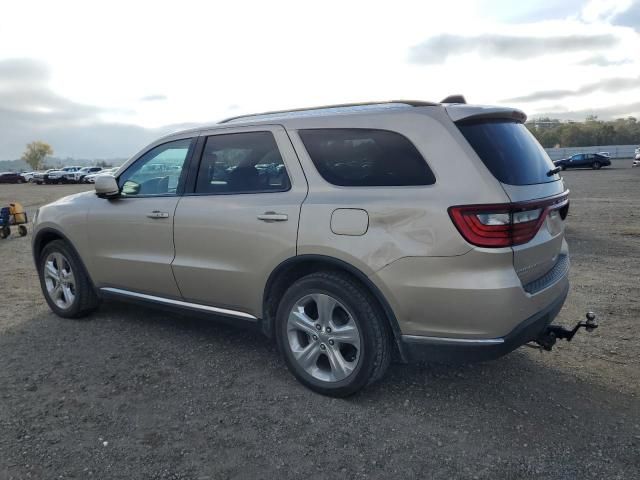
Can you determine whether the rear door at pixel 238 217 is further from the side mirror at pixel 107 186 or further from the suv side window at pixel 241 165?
the side mirror at pixel 107 186

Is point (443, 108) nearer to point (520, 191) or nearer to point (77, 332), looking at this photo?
point (520, 191)

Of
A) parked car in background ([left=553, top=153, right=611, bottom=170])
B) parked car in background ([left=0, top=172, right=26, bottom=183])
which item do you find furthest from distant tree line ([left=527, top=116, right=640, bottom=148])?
parked car in background ([left=0, top=172, right=26, bottom=183])

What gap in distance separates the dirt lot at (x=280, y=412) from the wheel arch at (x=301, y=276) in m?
0.45

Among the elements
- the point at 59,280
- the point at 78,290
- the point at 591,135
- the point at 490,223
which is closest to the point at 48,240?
the point at 59,280

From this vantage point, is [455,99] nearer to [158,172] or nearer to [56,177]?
[158,172]

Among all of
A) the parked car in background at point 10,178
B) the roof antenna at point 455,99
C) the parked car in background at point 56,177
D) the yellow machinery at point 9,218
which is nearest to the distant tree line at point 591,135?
the parked car in background at point 56,177

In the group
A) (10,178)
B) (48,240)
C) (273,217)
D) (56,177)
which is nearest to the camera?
(273,217)

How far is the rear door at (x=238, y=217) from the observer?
3.34 meters

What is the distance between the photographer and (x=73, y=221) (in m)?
4.68

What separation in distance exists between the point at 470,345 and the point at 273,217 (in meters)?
1.46

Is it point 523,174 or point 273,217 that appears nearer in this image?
point 523,174

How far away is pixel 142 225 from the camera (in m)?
4.14

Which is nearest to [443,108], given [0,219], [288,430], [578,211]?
[288,430]

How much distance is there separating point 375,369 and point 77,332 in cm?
297
